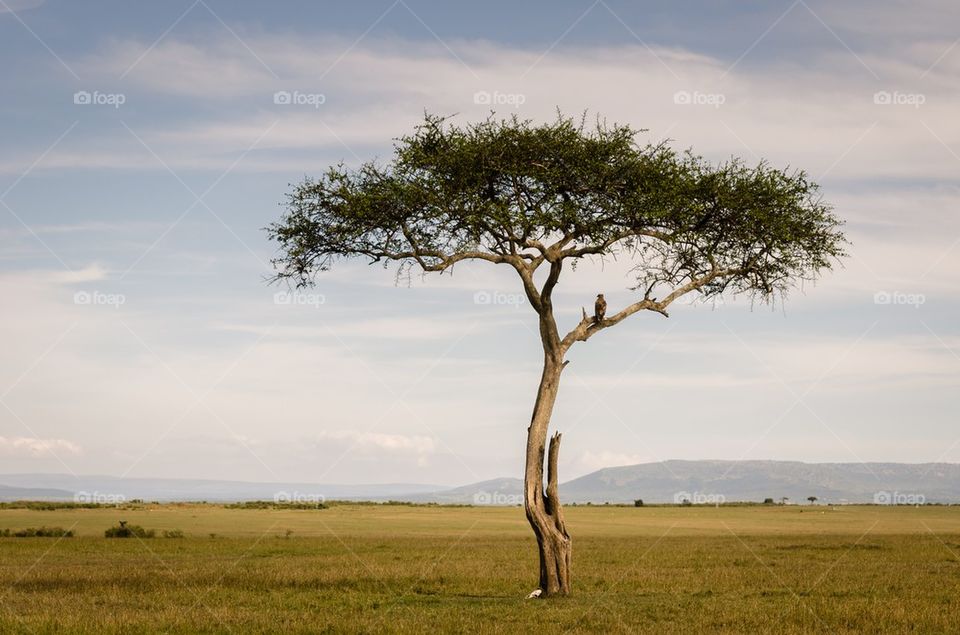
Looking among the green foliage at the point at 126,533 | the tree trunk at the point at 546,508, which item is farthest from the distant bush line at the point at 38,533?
the tree trunk at the point at 546,508

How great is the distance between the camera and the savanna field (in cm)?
2250

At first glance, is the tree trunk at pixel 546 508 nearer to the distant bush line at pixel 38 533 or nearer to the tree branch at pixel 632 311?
the tree branch at pixel 632 311

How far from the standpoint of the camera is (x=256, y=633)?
2117 centimetres

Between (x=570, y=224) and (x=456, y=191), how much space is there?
3.62 meters

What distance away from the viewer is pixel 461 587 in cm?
3127

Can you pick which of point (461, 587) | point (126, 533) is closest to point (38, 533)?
point (126, 533)

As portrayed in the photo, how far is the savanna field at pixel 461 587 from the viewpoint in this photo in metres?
22.5

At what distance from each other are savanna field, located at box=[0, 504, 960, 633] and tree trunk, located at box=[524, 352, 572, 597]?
0.91 meters

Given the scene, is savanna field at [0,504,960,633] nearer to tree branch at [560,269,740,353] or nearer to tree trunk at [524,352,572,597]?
tree trunk at [524,352,572,597]

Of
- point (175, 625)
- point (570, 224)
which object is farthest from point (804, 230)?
point (175, 625)

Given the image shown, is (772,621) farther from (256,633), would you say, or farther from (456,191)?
(456,191)

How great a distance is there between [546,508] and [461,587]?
4894 millimetres

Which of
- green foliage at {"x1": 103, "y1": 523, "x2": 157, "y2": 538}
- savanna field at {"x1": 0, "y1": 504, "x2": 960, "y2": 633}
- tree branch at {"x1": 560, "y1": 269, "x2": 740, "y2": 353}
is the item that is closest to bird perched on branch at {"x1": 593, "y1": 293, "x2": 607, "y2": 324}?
tree branch at {"x1": 560, "y1": 269, "x2": 740, "y2": 353}

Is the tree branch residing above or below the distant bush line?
above
